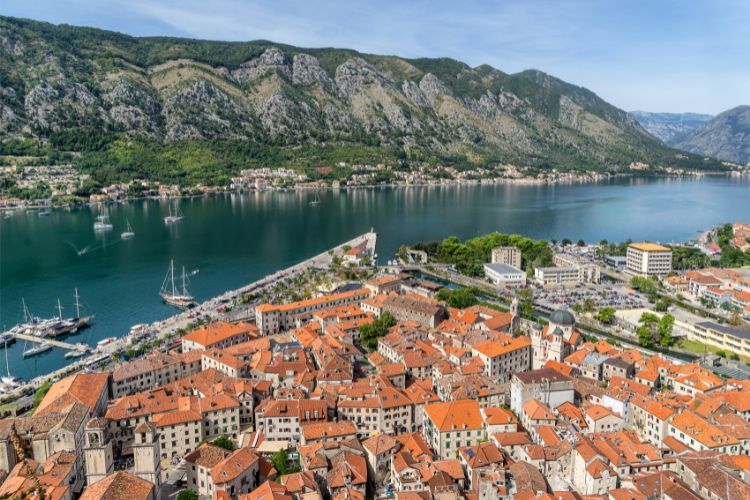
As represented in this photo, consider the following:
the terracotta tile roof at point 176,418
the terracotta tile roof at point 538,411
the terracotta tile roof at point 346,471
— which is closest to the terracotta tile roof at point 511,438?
the terracotta tile roof at point 538,411

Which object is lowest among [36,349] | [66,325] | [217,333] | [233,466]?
[36,349]

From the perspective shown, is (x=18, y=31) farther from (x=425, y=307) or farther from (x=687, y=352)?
(x=687, y=352)

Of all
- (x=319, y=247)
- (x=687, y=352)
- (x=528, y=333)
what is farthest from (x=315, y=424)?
(x=319, y=247)

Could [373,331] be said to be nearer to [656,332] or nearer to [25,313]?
[656,332]

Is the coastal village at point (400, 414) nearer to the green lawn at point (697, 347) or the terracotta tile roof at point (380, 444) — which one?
the terracotta tile roof at point (380, 444)

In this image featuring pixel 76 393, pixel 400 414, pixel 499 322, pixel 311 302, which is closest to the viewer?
pixel 76 393

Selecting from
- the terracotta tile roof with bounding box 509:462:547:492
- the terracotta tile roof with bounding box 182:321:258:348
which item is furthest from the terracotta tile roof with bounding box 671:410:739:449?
the terracotta tile roof with bounding box 182:321:258:348

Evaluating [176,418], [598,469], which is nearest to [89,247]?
[176,418]
